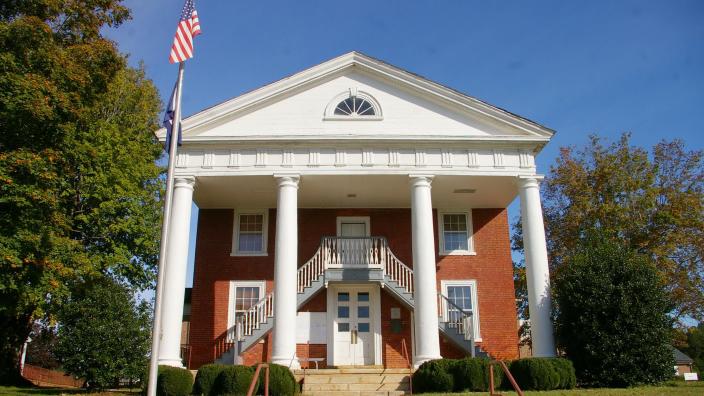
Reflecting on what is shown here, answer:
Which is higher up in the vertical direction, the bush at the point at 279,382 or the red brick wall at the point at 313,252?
the red brick wall at the point at 313,252

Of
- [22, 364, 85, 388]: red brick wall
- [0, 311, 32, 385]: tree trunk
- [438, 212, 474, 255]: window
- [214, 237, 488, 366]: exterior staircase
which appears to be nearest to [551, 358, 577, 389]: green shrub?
[214, 237, 488, 366]: exterior staircase

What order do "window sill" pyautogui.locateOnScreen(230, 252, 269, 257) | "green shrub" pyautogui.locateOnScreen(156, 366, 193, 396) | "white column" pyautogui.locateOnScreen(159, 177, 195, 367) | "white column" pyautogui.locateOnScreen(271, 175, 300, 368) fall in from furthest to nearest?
"window sill" pyautogui.locateOnScreen(230, 252, 269, 257) → "white column" pyautogui.locateOnScreen(159, 177, 195, 367) → "white column" pyautogui.locateOnScreen(271, 175, 300, 368) → "green shrub" pyautogui.locateOnScreen(156, 366, 193, 396)

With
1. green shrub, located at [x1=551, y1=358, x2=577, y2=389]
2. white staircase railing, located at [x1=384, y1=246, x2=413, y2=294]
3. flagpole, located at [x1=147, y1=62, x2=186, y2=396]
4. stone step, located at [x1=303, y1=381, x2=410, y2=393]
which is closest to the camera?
flagpole, located at [x1=147, y1=62, x2=186, y2=396]

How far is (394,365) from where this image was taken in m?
21.6

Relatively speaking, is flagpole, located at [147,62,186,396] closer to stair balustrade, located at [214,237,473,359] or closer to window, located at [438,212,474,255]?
stair balustrade, located at [214,237,473,359]

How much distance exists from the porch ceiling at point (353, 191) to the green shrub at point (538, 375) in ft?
21.7

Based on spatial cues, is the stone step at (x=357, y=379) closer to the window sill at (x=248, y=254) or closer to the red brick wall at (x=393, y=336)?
the red brick wall at (x=393, y=336)

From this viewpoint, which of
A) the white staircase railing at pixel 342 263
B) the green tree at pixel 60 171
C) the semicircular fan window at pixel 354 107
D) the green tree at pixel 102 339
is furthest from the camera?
the white staircase railing at pixel 342 263

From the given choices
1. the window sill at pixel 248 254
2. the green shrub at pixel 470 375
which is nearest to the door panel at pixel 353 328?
the window sill at pixel 248 254

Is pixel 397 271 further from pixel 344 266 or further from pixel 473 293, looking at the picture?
pixel 473 293

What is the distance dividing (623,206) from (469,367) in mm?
16920

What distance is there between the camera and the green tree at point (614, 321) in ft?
53.5

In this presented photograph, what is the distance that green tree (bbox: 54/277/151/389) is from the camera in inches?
660

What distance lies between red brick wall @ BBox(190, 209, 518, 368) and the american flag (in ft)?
36.8
